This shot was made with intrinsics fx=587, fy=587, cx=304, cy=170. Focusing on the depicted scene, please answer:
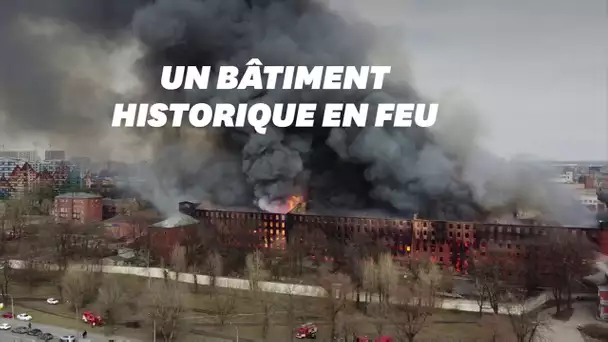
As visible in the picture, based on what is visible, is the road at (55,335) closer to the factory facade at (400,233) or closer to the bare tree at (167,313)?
the bare tree at (167,313)

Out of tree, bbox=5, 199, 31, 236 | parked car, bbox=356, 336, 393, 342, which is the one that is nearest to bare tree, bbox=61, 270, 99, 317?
parked car, bbox=356, 336, 393, 342

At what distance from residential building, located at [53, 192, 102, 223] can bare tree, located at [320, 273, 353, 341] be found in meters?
7.76

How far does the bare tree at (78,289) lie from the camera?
9312 mm

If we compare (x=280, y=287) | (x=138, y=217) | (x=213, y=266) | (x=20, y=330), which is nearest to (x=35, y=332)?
(x=20, y=330)

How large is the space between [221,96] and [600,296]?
8.09 meters

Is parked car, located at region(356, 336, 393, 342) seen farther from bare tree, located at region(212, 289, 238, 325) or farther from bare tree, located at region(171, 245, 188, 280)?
bare tree, located at region(171, 245, 188, 280)

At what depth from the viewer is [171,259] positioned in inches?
444

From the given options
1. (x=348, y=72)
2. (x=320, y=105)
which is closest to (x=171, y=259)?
(x=320, y=105)

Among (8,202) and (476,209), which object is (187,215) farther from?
(476,209)

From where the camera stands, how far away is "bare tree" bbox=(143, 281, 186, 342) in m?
8.00

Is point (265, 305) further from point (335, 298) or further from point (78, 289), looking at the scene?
point (78, 289)

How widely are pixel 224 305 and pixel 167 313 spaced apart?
100cm

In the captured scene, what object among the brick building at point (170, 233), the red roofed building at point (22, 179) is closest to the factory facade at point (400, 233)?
the brick building at point (170, 233)

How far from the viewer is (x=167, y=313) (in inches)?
318
